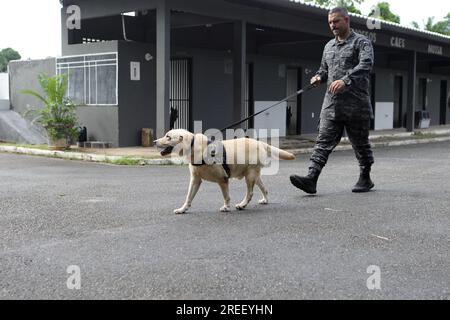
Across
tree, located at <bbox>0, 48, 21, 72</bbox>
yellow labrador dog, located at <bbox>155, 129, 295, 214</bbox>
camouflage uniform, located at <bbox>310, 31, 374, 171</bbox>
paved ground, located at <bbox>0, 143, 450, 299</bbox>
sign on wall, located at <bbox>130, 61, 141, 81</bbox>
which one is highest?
tree, located at <bbox>0, 48, 21, 72</bbox>

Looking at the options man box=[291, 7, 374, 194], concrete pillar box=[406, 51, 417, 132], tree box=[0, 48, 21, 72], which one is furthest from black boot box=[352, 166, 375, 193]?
tree box=[0, 48, 21, 72]

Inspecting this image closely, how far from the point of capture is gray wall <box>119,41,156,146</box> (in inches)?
591

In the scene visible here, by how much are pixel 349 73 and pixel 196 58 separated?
10723 mm

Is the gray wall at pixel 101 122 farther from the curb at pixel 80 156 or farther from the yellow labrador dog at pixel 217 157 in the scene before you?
the yellow labrador dog at pixel 217 157

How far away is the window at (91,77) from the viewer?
15047mm

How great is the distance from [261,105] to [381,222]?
14.4 meters

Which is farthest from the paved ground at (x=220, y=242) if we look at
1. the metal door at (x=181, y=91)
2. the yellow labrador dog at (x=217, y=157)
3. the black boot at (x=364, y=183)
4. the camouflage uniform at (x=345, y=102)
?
the metal door at (x=181, y=91)

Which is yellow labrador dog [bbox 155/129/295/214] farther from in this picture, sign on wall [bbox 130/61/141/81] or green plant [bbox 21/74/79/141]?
sign on wall [bbox 130/61/141/81]

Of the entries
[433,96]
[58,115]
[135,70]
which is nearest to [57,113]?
[58,115]

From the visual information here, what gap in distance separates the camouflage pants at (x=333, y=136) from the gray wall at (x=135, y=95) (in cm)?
839

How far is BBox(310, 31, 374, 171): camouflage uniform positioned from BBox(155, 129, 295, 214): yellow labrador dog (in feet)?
3.60

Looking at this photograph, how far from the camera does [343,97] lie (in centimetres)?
746

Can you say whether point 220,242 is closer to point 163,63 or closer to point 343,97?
point 343,97
